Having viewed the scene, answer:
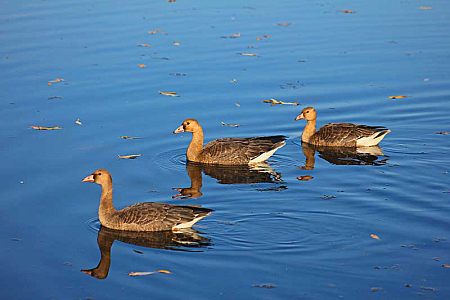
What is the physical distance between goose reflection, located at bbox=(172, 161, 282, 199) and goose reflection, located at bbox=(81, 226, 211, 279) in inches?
79.6

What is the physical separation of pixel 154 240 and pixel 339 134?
23.8 feet

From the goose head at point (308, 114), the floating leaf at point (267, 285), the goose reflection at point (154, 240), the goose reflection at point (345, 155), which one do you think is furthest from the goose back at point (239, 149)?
the floating leaf at point (267, 285)

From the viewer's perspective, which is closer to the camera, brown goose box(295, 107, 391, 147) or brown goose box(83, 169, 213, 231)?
brown goose box(83, 169, 213, 231)

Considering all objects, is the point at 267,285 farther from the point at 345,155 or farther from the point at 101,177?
the point at 345,155

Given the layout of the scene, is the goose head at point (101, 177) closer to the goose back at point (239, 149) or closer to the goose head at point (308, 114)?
the goose back at point (239, 149)

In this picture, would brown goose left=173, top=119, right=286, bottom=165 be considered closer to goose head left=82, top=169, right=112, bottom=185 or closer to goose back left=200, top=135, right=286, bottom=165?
goose back left=200, top=135, right=286, bottom=165

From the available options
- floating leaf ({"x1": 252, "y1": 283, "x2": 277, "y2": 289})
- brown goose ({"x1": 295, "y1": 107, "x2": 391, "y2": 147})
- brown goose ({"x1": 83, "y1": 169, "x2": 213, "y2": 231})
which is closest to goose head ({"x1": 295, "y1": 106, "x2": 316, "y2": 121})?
brown goose ({"x1": 295, "y1": 107, "x2": 391, "y2": 147})

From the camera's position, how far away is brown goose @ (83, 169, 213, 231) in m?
13.0

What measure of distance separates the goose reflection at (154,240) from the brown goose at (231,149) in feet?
14.8

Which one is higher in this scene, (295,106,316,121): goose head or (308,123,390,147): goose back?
(295,106,316,121): goose head

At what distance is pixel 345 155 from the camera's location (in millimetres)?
18047

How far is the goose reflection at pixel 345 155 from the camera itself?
17.2m

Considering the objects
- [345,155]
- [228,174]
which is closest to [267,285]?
[228,174]

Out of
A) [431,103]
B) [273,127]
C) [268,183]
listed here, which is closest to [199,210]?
[268,183]
